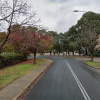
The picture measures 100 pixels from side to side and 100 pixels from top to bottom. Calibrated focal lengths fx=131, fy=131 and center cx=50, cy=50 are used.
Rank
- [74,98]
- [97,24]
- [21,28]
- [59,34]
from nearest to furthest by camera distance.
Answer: [74,98] < [21,28] < [97,24] < [59,34]

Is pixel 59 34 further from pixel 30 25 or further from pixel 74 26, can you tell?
pixel 30 25

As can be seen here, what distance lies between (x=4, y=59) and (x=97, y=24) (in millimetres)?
35749

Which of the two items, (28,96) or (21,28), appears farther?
(21,28)

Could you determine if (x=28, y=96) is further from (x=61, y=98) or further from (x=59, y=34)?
(x=59, y=34)

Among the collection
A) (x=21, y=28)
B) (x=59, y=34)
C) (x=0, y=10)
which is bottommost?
(x=21, y=28)

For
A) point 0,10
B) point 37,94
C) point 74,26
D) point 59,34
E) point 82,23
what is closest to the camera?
point 37,94

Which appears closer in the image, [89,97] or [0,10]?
[89,97]

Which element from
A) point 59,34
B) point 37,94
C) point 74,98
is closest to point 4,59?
point 37,94

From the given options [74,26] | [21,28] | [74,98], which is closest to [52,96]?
[74,98]

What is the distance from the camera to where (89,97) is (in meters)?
6.28

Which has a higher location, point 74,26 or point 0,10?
point 74,26

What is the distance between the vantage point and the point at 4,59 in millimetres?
18297

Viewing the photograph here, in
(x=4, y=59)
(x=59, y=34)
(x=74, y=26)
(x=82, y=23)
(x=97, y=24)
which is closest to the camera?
(x=4, y=59)

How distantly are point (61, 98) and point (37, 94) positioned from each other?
1315 mm
